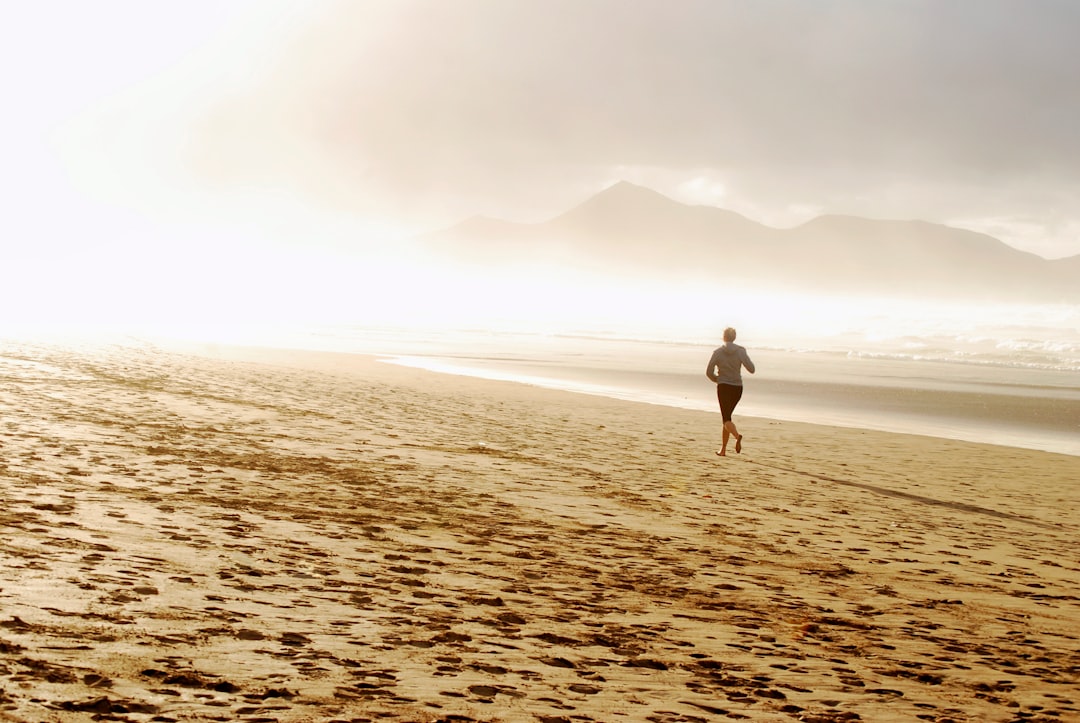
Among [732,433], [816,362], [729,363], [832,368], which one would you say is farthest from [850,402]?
[816,362]

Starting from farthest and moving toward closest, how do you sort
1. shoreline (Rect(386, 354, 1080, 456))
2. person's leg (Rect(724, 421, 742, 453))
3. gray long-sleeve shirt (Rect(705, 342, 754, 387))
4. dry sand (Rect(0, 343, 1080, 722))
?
shoreline (Rect(386, 354, 1080, 456))
gray long-sleeve shirt (Rect(705, 342, 754, 387))
person's leg (Rect(724, 421, 742, 453))
dry sand (Rect(0, 343, 1080, 722))

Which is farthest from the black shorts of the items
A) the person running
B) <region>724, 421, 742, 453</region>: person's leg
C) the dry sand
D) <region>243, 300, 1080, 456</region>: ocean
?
<region>243, 300, 1080, 456</region>: ocean

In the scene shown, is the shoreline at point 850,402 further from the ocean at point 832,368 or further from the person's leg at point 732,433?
the person's leg at point 732,433

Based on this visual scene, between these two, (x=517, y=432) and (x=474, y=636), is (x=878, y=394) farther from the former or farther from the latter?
(x=474, y=636)

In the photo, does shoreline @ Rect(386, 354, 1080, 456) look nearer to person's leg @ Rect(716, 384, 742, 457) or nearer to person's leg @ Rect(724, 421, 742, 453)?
person's leg @ Rect(716, 384, 742, 457)

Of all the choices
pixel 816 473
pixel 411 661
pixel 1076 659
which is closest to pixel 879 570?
pixel 1076 659

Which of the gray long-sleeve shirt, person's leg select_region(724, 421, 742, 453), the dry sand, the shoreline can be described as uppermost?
the gray long-sleeve shirt

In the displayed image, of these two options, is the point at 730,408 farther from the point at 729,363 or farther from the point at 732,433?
the point at 729,363

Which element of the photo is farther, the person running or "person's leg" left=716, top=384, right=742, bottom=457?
the person running

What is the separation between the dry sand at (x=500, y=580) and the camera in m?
4.32

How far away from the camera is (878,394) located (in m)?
26.6

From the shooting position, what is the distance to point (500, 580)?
6.36 meters

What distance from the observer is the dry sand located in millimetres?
4320

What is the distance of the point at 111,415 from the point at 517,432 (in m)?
5.82
